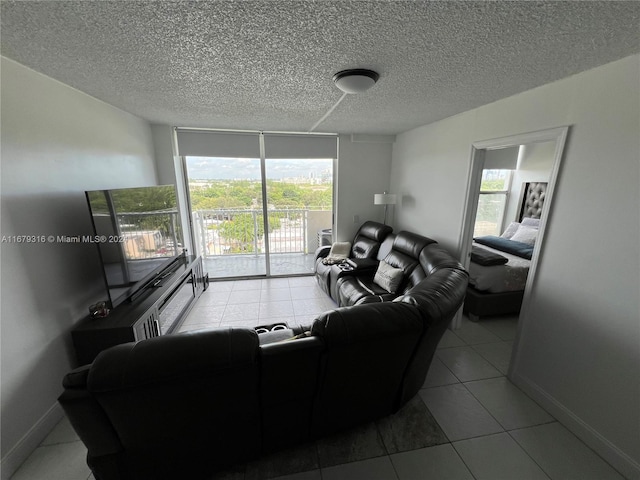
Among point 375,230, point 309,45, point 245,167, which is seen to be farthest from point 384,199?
point 309,45

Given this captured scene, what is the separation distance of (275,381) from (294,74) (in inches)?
71.6

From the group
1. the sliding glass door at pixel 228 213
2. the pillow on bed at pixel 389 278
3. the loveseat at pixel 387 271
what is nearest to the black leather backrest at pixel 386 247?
the loveseat at pixel 387 271

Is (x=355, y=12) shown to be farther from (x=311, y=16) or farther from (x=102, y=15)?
(x=102, y=15)

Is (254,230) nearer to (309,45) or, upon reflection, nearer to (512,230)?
(309,45)

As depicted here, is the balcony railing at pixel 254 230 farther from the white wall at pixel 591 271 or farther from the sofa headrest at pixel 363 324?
the white wall at pixel 591 271

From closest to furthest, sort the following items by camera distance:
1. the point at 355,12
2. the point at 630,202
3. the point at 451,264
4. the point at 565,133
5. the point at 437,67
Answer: the point at 355,12 → the point at 630,202 → the point at 437,67 → the point at 565,133 → the point at 451,264

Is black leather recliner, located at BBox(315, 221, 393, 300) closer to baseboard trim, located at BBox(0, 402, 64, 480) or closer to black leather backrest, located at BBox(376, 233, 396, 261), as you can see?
black leather backrest, located at BBox(376, 233, 396, 261)

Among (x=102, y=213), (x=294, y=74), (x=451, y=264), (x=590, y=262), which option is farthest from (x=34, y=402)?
(x=590, y=262)

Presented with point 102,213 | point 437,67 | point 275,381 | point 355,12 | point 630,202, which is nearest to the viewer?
point 355,12

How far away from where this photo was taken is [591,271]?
1547mm

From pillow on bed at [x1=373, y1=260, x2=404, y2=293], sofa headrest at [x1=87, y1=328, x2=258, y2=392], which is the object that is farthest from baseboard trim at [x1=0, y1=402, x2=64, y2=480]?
pillow on bed at [x1=373, y1=260, x2=404, y2=293]

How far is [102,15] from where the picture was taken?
104cm

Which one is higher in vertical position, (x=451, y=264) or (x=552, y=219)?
(x=552, y=219)

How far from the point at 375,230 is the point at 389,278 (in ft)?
3.86
